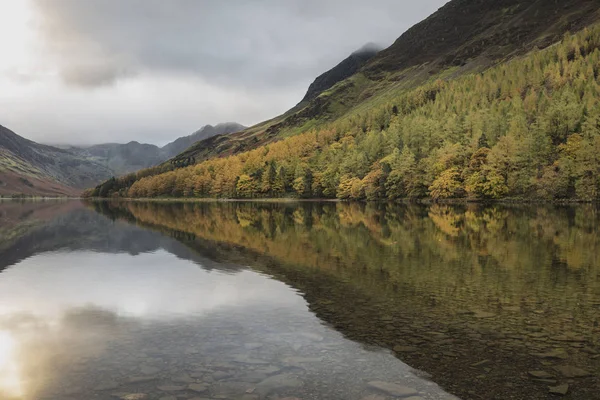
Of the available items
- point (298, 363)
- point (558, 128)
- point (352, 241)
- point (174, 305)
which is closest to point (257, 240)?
point (352, 241)

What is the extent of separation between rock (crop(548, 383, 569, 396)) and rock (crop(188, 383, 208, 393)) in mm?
9009

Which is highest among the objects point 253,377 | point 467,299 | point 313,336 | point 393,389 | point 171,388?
point 171,388

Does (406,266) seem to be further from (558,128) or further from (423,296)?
(558,128)

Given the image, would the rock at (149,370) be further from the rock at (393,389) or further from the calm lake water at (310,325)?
the rock at (393,389)

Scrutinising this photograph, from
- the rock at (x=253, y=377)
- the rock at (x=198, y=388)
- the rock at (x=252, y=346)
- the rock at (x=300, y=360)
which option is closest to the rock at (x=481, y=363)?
the rock at (x=300, y=360)

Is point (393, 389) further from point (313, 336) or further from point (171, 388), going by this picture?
point (171, 388)

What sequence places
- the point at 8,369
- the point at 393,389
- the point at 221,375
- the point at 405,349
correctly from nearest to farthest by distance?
1. the point at 393,389
2. the point at 221,375
3. the point at 8,369
4. the point at 405,349

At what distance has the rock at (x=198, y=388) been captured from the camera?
11.7 meters

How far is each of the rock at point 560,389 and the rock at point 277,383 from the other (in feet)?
21.4

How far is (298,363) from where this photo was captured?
13602 mm

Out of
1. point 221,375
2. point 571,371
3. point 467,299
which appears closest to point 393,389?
point 221,375

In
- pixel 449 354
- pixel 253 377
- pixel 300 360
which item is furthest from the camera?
pixel 449 354

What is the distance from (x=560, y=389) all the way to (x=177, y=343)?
39.1 feet

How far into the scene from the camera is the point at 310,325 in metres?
17.7
